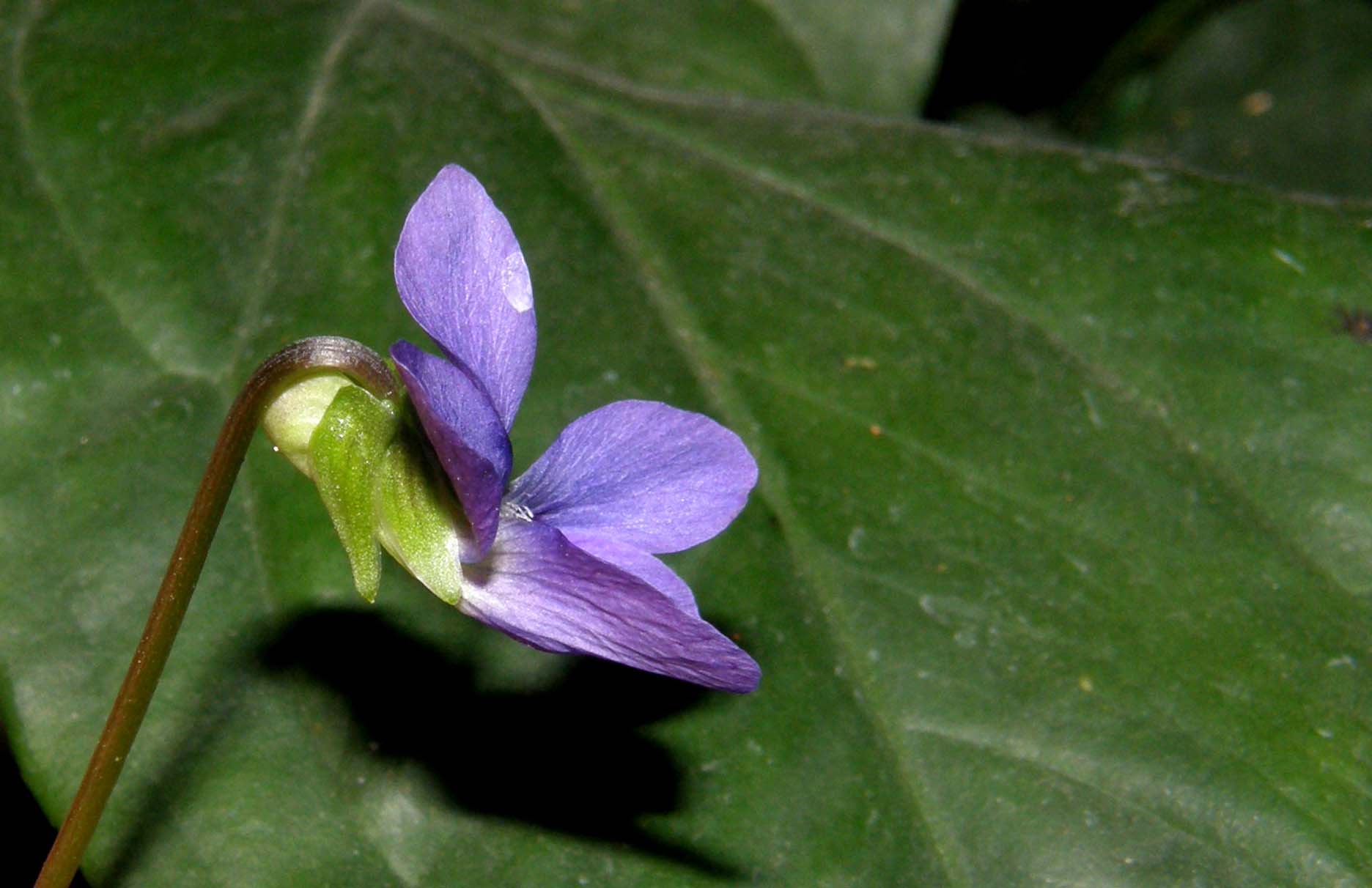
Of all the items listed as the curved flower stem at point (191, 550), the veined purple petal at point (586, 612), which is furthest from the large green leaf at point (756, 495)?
the veined purple petal at point (586, 612)

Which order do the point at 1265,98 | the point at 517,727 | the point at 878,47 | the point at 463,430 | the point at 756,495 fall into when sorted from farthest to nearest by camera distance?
the point at 1265,98
the point at 878,47
the point at 756,495
the point at 517,727
the point at 463,430

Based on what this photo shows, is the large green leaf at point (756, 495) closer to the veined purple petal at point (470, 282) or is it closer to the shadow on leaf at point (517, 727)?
the shadow on leaf at point (517, 727)

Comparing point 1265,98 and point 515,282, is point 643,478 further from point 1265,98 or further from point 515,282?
point 1265,98

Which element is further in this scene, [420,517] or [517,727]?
[517,727]

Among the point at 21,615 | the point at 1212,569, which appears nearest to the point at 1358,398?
the point at 1212,569

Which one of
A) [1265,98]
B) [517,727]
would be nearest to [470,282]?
[517,727]

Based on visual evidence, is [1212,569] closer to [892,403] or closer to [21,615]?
[892,403]
